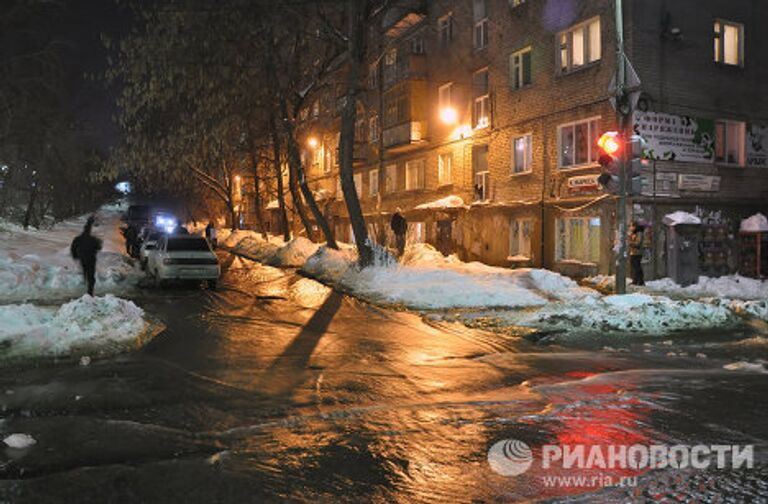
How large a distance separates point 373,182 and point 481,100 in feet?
39.2

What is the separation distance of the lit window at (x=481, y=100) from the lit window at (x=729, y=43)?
27.5 feet

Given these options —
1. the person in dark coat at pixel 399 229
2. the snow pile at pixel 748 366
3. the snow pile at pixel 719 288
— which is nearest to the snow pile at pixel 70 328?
the snow pile at pixel 748 366

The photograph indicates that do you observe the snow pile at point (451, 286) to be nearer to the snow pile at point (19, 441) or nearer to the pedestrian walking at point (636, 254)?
the pedestrian walking at point (636, 254)

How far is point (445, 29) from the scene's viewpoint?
99.4 ft

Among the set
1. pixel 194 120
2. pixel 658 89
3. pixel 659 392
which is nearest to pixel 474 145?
pixel 658 89

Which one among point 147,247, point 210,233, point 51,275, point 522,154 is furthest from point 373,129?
point 51,275

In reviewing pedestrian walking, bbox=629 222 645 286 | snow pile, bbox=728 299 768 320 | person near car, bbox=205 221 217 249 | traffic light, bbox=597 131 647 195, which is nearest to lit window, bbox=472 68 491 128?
pedestrian walking, bbox=629 222 645 286

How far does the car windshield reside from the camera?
1927 cm

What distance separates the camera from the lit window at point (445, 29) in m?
29.7

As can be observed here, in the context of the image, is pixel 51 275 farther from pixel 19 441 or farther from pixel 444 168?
pixel 444 168

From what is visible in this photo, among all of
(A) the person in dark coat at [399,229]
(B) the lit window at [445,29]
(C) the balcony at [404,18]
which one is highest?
(C) the balcony at [404,18]

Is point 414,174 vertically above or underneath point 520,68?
underneath

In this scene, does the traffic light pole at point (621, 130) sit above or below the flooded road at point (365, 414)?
above

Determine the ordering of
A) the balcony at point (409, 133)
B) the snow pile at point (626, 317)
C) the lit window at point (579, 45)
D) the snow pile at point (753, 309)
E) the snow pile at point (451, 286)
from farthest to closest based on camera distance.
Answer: the balcony at point (409, 133) → the lit window at point (579, 45) → the snow pile at point (451, 286) → the snow pile at point (753, 309) → the snow pile at point (626, 317)
